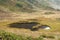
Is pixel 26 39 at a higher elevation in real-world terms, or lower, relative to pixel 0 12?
lower

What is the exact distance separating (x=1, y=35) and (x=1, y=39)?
2628 millimetres

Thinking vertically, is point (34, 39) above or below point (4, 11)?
below

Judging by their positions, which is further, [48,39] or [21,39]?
[48,39]

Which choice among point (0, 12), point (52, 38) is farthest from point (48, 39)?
point (0, 12)

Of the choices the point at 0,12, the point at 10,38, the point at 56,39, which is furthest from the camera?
the point at 0,12

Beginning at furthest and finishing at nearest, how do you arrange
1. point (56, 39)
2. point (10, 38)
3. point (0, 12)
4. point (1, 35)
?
point (0, 12) < point (56, 39) < point (1, 35) < point (10, 38)

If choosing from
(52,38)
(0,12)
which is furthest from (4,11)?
(52,38)

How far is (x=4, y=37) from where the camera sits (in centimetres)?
5225

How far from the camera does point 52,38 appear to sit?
62.9 m

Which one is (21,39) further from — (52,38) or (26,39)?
(52,38)

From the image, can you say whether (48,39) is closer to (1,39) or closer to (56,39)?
(56,39)

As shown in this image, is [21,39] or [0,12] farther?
[0,12]

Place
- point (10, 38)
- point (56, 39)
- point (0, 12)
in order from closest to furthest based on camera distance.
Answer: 1. point (10, 38)
2. point (56, 39)
3. point (0, 12)

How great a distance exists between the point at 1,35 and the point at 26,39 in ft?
25.9
